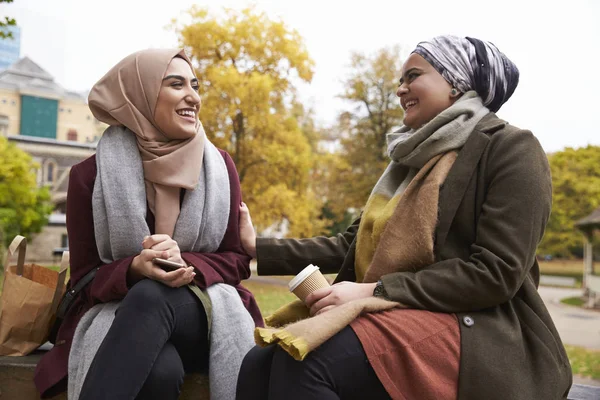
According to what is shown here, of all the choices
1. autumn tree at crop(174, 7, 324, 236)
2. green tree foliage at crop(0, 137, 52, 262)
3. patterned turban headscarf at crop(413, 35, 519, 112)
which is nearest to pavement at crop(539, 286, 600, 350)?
autumn tree at crop(174, 7, 324, 236)

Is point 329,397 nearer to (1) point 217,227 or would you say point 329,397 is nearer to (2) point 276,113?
(1) point 217,227

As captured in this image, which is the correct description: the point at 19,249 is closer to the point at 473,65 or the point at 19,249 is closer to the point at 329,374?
the point at 329,374

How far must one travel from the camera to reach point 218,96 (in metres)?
11.6

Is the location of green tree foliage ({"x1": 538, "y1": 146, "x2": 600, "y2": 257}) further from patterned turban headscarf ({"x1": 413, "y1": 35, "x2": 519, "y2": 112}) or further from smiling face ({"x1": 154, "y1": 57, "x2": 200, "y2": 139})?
smiling face ({"x1": 154, "y1": 57, "x2": 200, "y2": 139})

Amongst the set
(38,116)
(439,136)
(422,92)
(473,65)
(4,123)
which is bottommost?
(4,123)

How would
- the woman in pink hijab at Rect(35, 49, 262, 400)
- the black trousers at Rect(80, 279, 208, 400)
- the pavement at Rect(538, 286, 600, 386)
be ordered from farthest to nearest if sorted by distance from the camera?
the pavement at Rect(538, 286, 600, 386)
the woman in pink hijab at Rect(35, 49, 262, 400)
the black trousers at Rect(80, 279, 208, 400)

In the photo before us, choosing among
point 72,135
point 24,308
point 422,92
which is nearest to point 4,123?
point 72,135

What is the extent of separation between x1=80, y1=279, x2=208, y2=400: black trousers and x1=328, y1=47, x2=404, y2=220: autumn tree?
13.3 m

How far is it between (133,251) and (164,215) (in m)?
0.17

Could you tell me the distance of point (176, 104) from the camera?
232 centimetres

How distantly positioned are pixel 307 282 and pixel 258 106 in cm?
1031

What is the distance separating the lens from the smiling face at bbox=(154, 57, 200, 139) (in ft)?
7.60

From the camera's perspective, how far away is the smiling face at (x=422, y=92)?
201cm

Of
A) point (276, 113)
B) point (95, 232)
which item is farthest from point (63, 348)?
point (276, 113)
